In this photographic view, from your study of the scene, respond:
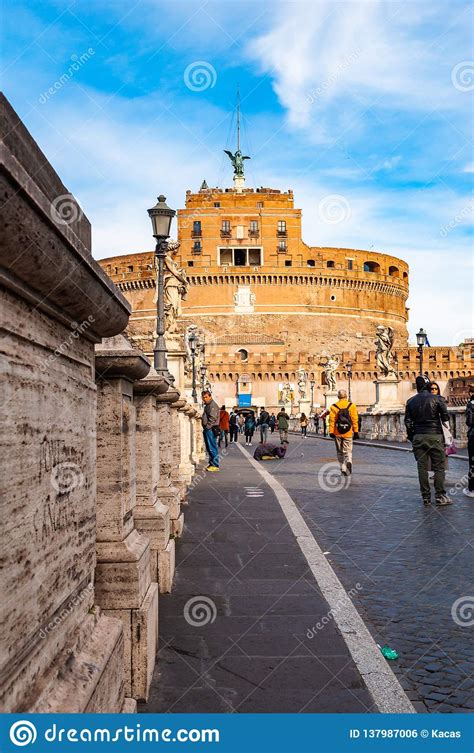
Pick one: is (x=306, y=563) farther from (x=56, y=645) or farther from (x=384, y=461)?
(x=384, y=461)

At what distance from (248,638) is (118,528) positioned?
1.20 m

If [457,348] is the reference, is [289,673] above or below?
below

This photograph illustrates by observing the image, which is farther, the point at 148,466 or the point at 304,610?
the point at 304,610

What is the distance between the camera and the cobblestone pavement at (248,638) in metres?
2.85

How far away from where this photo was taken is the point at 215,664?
10.7 ft

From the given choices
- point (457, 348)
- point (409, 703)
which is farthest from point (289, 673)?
point (457, 348)

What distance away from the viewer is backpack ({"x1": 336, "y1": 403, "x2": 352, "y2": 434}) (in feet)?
39.7

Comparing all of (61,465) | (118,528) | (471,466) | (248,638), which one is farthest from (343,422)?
(61,465)

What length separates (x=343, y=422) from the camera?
12125 mm

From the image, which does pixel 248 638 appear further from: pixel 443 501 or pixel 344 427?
pixel 344 427

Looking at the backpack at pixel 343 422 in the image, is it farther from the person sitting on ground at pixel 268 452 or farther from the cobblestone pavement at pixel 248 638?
the person sitting on ground at pixel 268 452

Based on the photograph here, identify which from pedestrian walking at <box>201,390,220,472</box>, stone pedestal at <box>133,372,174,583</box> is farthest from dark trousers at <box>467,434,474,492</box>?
stone pedestal at <box>133,372,174,583</box>

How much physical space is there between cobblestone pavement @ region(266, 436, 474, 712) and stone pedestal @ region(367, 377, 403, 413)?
1679cm
